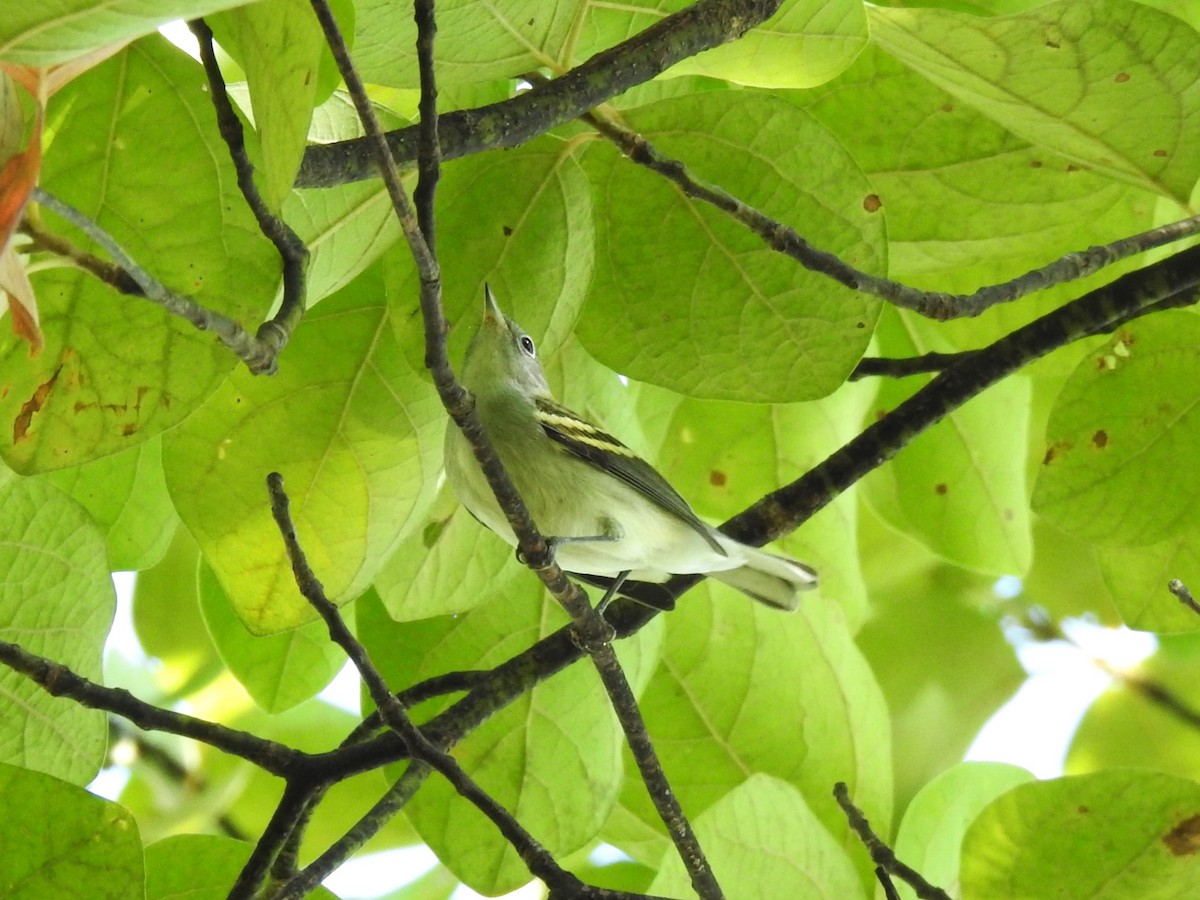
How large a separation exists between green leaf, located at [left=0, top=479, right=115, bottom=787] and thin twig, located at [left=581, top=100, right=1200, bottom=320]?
3.18 feet

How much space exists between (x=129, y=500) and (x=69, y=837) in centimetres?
75

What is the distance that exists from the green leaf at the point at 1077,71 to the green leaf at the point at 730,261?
0.18m

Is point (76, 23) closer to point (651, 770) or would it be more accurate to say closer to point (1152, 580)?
point (651, 770)

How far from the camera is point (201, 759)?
3.12 meters

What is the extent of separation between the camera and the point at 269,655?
88.3 inches

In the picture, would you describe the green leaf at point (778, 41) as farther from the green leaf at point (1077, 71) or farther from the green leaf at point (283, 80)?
the green leaf at point (283, 80)

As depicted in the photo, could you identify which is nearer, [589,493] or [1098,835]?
[1098,835]

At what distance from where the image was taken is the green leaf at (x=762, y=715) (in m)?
2.18

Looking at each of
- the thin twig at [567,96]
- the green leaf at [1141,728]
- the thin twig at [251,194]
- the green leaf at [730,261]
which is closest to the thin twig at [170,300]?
the thin twig at [251,194]

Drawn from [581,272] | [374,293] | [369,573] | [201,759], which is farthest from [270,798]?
[581,272]

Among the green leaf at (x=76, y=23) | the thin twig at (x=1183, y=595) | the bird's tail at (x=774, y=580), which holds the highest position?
the bird's tail at (x=774, y=580)

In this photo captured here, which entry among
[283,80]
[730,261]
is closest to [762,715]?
[730,261]

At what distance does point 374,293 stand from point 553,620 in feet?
2.24

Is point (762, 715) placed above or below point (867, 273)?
below
